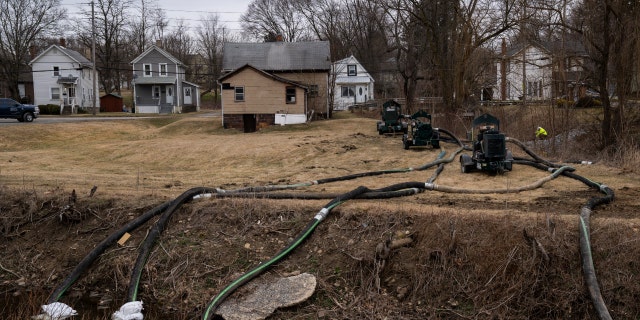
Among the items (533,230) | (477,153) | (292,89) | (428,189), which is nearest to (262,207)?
(428,189)

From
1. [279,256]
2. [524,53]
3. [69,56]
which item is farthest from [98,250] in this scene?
[69,56]

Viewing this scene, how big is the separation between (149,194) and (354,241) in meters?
4.56

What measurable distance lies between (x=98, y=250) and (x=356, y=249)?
13.7 feet

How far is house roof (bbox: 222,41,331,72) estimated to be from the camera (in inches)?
1503

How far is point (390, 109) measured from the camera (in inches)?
921

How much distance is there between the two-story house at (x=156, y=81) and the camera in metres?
52.7

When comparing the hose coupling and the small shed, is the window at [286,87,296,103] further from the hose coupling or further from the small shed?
the small shed

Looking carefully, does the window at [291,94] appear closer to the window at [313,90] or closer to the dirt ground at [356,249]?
the window at [313,90]

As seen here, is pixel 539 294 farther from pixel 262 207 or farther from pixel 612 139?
pixel 612 139

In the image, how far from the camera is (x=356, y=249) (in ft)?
24.9

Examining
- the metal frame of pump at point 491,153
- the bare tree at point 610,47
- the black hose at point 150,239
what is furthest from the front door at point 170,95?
the black hose at point 150,239

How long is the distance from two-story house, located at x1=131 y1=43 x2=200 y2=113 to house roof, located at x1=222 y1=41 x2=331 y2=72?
620 inches

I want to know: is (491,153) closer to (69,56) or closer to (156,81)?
(156,81)

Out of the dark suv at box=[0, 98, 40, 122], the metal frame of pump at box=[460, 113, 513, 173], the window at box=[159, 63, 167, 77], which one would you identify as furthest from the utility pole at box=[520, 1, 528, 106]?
the window at box=[159, 63, 167, 77]
